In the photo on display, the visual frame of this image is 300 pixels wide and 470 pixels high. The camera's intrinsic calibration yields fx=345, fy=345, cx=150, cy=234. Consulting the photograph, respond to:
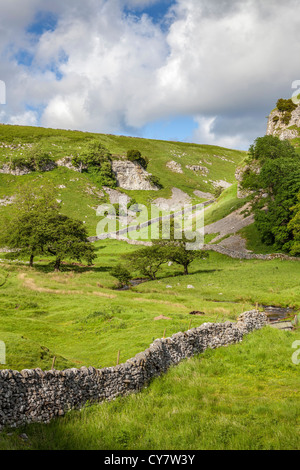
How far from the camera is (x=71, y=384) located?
14.2 m

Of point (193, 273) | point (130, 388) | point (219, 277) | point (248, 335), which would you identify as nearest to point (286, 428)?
point (130, 388)

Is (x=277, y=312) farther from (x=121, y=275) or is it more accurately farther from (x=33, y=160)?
(x=33, y=160)

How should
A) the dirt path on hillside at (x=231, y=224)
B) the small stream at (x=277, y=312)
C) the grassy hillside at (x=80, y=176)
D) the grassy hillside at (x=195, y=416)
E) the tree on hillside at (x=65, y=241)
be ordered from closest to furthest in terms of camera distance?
the grassy hillside at (x=195, y=416) → the small stream at (x=277, y=312) → the tree on hillside at (x=65, y=241) → the dirt path on hillside at (x=231, y=224) → the grassy hillside at (x=80, y=176)

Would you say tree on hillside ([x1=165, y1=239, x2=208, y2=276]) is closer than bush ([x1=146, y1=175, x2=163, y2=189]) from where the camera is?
Yes

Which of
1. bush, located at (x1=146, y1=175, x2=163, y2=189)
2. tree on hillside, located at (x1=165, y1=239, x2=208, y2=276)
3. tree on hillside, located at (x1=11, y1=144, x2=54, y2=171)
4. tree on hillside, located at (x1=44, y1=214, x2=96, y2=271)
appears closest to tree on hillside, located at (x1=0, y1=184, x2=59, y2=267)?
tree on hillside, located at (x1=44, y1=214, x2=96, y2=271)

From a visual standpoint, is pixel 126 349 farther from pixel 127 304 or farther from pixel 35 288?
pixel 35 288

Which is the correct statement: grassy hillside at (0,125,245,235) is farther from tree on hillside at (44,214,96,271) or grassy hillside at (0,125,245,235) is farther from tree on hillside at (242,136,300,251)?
tree on hillside at (242,136,300,251)

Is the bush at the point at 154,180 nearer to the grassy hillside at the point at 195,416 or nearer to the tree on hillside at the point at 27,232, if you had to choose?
the tree on hillside at the point at 27,232

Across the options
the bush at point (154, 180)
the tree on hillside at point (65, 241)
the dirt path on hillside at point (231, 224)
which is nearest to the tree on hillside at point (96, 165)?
the bush at point (154, 180)

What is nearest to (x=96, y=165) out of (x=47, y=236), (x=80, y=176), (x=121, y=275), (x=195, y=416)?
(x=80, y=176)

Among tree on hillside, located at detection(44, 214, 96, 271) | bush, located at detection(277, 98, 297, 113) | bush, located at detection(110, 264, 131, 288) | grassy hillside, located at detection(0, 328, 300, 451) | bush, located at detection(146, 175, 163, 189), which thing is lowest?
grassy hillside, located at detection(0, 328, 300, 451)

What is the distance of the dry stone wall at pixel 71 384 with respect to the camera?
41.8 ft

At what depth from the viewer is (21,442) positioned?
37.3 feet

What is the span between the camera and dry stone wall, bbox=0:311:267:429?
12.7 metres
